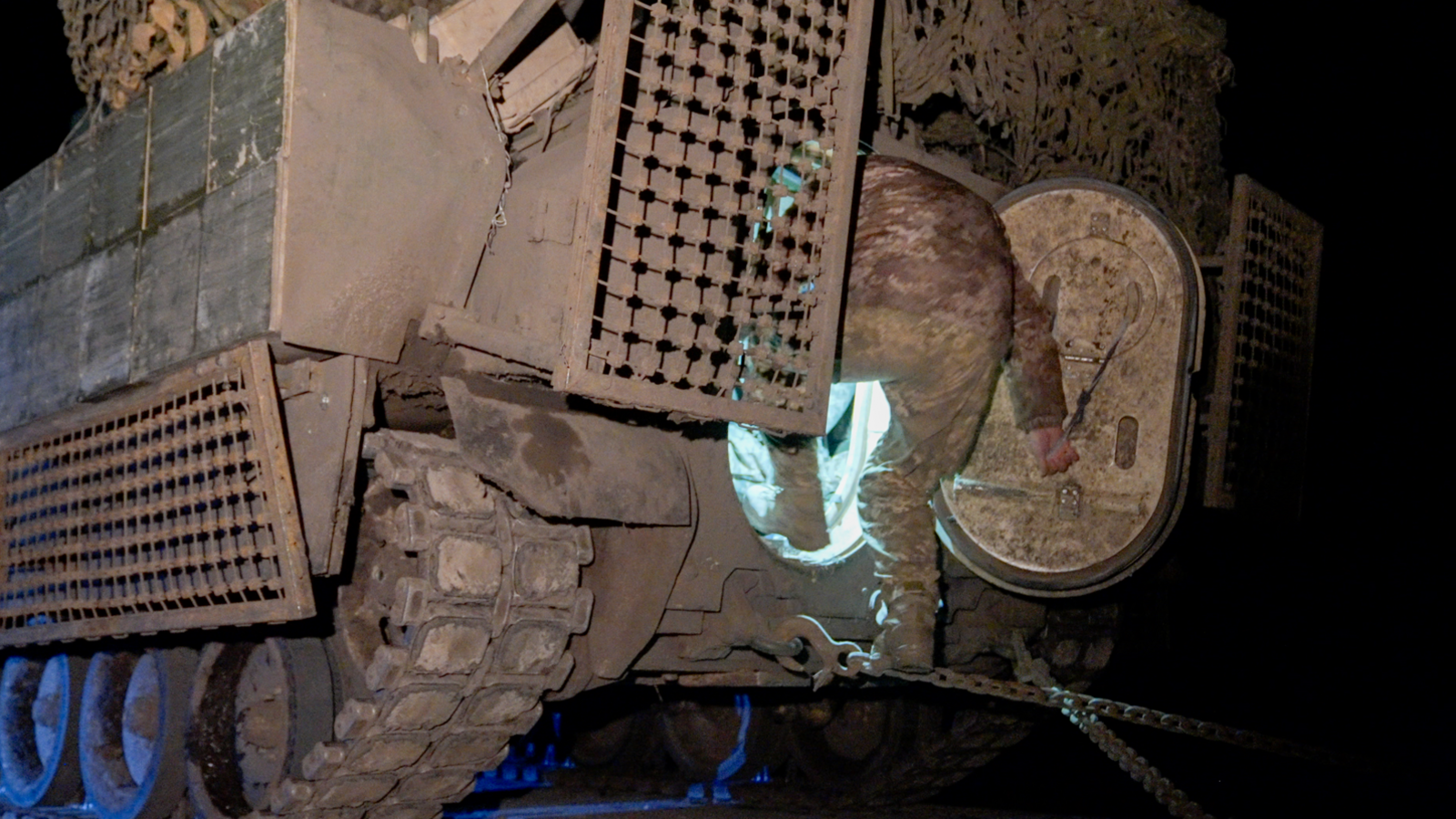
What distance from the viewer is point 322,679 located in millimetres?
3486

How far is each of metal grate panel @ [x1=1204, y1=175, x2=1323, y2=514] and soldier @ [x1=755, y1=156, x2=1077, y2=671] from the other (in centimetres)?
121

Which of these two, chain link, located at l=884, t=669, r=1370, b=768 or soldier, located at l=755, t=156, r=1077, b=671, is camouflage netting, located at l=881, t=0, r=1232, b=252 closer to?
soldier, located at l=755, t=156, r=1077, b=671

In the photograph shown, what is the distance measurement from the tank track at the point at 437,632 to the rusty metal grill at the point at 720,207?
0.50 m

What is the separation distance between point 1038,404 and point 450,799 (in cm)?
226

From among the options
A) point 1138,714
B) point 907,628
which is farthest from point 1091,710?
point 907,628

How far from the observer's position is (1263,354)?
15.8 ft

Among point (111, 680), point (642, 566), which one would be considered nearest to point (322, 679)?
point (642, 566)

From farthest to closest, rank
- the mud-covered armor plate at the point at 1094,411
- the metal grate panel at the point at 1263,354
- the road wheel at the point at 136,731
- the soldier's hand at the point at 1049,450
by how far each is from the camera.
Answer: the metal grate panel at the point at 1263,354
the mud-covered armor plate at the point at 1094,411
the soldier's hand at the point at 1049,450
the road wheel at the point at 136,731

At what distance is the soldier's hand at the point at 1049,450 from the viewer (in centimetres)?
421

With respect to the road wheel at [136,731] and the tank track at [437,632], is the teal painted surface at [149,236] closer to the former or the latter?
the tank track at [437,632]

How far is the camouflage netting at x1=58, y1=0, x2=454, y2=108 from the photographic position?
3469 millimetres

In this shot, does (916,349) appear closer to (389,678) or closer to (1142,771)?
(1142,771)

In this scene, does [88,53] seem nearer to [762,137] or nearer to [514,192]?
[514,192]

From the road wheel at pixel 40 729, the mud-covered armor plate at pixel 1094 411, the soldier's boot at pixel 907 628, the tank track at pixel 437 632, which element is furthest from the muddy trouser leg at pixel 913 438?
the road wheel at pixel 40 729
